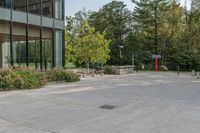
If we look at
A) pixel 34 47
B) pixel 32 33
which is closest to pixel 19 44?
pixel 32 33

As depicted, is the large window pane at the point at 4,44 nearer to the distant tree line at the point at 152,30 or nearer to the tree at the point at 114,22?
the distant tree line at the point at 152,30

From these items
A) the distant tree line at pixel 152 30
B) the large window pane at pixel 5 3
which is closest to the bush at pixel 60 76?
the large window pane at pixel 5 3

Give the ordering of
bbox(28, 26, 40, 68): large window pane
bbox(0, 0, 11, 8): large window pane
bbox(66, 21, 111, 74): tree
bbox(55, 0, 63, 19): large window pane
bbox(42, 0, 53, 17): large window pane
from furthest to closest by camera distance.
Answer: bbox(66, 21, 111, 74): tree, bbox(55, 0, 63, 19): large window pane, bbox(42, 0, 53, 17): large window pane, bbox(28, 26, 40, 68): large window pane, bbox(0, 0, 11, 8): large window pane

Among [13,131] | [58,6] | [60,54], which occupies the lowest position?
[13,131]

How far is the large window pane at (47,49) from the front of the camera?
19.5 meters

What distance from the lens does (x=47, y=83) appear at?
15.5 metres

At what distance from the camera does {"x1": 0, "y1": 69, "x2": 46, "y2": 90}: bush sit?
12.8 meters

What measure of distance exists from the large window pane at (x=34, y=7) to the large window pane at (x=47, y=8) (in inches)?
18.7

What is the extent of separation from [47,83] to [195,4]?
3256 centimetres

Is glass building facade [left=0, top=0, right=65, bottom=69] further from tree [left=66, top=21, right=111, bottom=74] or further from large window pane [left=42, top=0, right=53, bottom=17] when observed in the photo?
tree [left=66, top=21, right=111, bottom=74]

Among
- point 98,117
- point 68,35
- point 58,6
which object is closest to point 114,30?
point 68,35

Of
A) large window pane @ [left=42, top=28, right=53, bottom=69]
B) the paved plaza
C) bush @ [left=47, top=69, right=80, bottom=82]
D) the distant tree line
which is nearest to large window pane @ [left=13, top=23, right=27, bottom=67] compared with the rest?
large window pane @ [left=42, top=28, right=53, bottom=69]

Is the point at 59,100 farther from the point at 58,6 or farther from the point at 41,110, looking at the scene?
the point at 58,6

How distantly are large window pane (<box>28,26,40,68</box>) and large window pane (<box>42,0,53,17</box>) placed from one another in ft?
4.39
